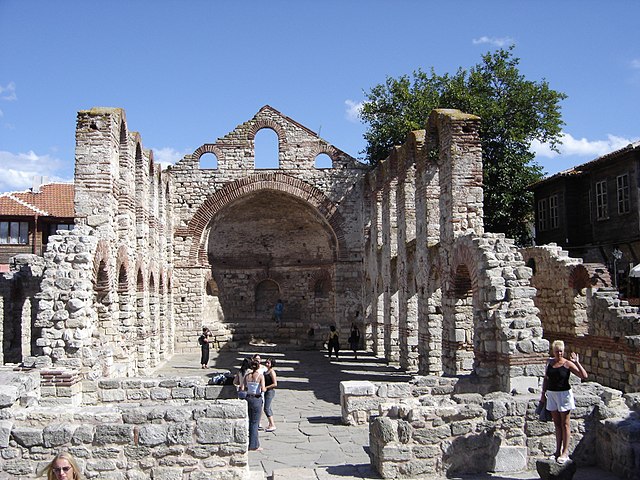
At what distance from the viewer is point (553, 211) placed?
84.5 ft

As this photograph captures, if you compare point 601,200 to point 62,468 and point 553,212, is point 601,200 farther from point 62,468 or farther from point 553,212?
point 62,468

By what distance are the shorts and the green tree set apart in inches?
711

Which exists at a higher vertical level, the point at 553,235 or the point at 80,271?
the point at 553,235

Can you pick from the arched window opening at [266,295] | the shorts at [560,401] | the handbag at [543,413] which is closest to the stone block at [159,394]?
the handbag at [543,413]

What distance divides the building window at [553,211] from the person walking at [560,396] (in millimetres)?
19362

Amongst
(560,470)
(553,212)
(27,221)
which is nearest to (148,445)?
(560,470)

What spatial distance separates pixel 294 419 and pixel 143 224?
25.8 ft

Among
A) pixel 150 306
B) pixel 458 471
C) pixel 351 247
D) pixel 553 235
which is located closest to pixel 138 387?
pixel 458 471

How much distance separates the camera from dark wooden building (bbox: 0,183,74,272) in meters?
30.3

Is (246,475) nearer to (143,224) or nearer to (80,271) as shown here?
(80,271)

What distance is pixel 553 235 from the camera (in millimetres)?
25828

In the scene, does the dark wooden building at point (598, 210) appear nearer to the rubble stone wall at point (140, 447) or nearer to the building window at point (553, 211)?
the building window at point (553, 211)

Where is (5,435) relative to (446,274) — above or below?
below

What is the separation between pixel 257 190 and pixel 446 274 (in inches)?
471
